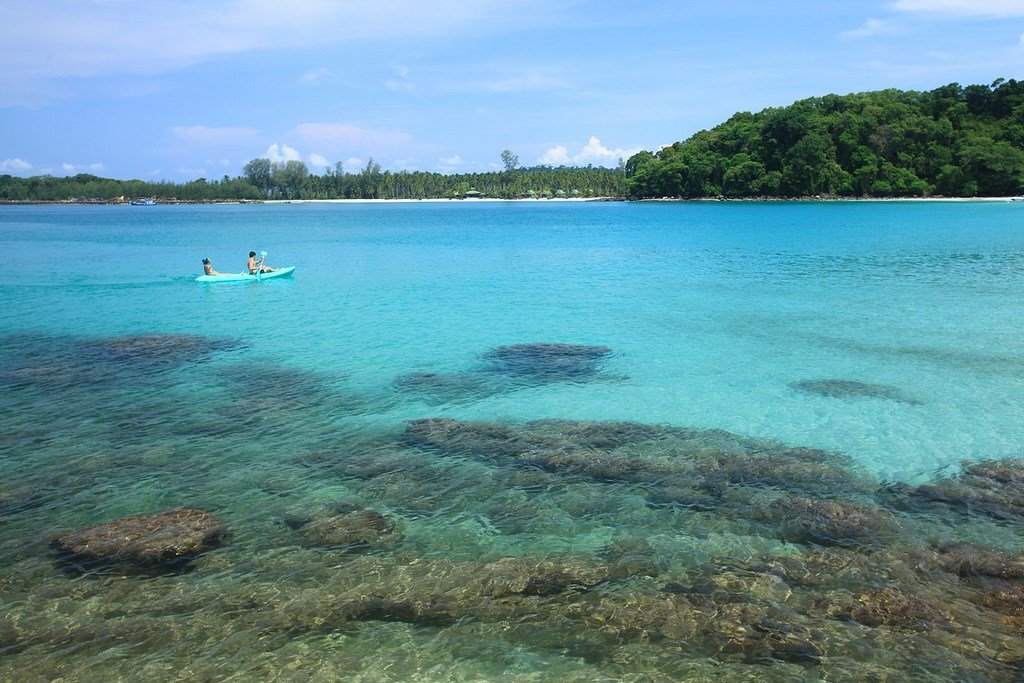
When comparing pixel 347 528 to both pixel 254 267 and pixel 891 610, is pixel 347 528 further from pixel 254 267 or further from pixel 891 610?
pixel 254 267

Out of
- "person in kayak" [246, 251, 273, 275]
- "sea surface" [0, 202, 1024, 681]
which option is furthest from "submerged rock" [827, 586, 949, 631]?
"person in kayak" [246, 251, 273, 275]

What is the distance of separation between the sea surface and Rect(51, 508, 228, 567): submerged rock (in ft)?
0.57

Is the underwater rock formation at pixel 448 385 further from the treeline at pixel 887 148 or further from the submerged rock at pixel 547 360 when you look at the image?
the treeline at pixel 887 148

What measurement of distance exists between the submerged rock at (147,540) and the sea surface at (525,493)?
0.57 feet

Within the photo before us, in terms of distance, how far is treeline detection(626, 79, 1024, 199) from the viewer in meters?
122

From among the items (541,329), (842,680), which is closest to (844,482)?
(842,680)

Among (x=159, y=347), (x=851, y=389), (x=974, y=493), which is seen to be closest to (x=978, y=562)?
(x=974, y=493)

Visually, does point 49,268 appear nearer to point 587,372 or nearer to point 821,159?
point 587,372

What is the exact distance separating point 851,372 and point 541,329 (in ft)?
30.2

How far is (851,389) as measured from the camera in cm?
1497

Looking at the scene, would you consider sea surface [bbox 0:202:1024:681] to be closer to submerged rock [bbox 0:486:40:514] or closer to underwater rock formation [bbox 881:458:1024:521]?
underwater rock formation [bbox 881:458:1024:521]

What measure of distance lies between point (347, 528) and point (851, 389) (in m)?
11.3

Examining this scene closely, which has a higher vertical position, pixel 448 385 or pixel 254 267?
pixel 254 267

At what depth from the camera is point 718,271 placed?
37750 mm
